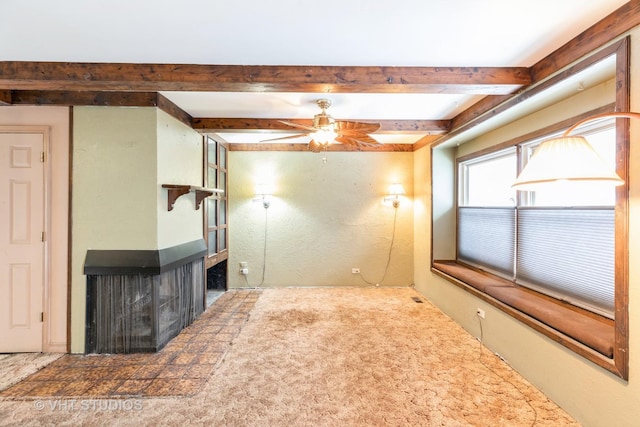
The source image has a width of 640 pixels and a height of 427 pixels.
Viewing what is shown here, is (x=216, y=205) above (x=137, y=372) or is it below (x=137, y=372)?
above

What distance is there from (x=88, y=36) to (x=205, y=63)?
2.48 ft

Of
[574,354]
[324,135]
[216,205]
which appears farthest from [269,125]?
[574,354]

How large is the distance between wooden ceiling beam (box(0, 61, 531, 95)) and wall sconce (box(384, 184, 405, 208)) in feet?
8.27

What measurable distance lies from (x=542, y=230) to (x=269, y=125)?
3.27 meters

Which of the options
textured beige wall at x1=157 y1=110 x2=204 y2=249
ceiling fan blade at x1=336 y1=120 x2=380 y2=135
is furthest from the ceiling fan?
textured beige wall at x1=157 y1=110 x2=204 y2=249

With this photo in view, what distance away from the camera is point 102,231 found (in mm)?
2787

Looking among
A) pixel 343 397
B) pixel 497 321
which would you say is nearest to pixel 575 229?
pixel 497 321

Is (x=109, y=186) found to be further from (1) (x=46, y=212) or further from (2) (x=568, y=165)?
(2) (x=568, y=165)

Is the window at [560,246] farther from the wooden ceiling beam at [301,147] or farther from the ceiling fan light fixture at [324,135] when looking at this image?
the ceiling fan light fixture at [324,135]

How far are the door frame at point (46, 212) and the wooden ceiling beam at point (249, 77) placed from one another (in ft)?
1.67

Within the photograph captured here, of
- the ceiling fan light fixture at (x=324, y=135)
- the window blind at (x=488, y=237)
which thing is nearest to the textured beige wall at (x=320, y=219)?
the window blind at (x=488, y=237)

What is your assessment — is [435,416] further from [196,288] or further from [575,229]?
[196,288]

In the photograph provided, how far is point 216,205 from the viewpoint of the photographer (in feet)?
15.0

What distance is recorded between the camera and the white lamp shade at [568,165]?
47.1 inches
